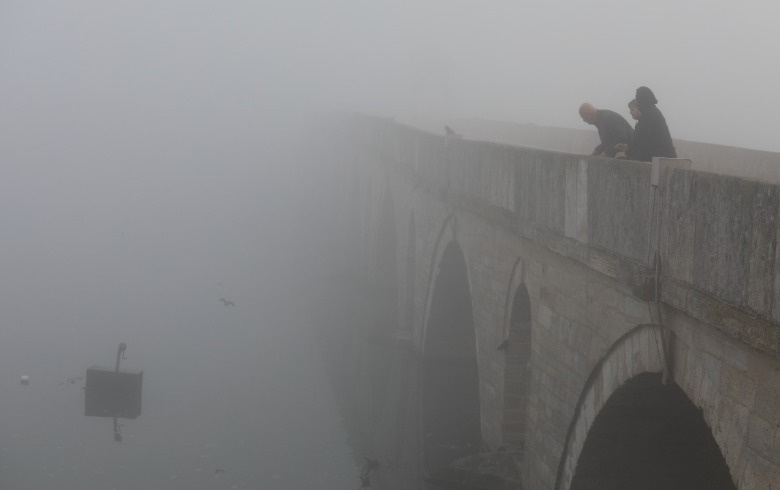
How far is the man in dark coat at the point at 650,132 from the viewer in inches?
293

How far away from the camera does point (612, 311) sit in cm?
718

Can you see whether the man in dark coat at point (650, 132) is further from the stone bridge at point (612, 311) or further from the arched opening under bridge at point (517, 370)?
the arched opening under bridge at point (517, 370)

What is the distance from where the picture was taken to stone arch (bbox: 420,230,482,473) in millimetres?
15172

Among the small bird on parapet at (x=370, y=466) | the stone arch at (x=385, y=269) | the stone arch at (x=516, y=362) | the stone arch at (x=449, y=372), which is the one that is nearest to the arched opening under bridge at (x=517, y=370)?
the stone arch at (x=516, y=362)

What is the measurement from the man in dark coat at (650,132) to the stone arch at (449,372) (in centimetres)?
737

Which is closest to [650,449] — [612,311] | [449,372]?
[612,311]

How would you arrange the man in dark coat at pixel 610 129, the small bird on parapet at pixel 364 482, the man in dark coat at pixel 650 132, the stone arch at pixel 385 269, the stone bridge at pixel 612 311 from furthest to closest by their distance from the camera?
the stone arch at pixel 385 269, the small bird on parapet at pixel 364 482, the man in dark coat at pixel 610 129, the man in dark coat at pixel 650 132, the stone bridge at pixel 612 311

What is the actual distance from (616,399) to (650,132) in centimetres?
164

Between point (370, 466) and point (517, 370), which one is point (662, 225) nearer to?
point (517, 370)

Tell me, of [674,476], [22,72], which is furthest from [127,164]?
[674,476]

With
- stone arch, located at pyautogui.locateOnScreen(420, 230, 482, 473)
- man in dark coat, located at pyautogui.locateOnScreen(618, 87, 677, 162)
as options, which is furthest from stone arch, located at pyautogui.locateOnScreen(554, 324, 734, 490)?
stone arch, located at pyautogui.locateOnScreen(420, 230, 482, 473)

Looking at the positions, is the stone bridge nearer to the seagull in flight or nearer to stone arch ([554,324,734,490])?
stone arch ([554,324,734,490])

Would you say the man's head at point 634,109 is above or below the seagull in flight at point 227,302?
above

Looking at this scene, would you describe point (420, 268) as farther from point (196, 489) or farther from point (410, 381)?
point (196, 489)
